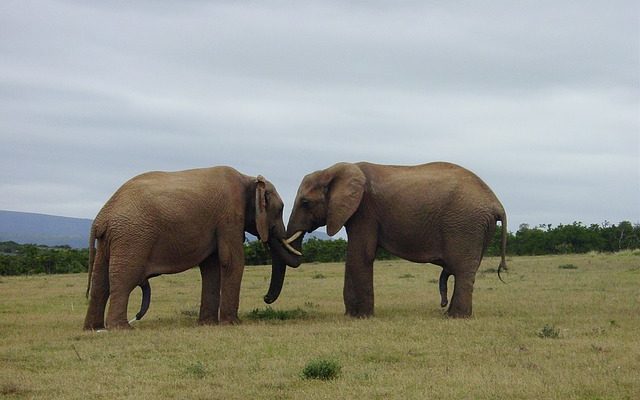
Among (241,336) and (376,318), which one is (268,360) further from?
(376,318)

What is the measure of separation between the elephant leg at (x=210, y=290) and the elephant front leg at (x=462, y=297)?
482 cm

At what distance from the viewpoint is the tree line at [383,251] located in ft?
153

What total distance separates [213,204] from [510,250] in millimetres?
43572

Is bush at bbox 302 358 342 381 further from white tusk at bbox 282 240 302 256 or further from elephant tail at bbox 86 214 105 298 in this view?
white tusk at bbox 282 240 302 256

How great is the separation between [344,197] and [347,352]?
5780 millimetres

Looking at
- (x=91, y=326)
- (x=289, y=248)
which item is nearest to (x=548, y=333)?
(x=289, y=248)

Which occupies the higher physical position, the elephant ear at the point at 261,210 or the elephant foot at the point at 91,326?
the elephant ear at the point at 261,210

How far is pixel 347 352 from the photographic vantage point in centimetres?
1228

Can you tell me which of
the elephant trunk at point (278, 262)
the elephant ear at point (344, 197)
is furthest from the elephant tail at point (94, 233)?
the elephant ear at point (344, 197)

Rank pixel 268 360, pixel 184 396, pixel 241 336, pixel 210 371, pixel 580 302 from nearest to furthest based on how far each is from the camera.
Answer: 1. pixel 184 396
2. pixel 210 371
3. pixel 268 360
4. pixel 241 336
5. pixel 580 302

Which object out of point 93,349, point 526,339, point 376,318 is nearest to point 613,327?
point 526,339

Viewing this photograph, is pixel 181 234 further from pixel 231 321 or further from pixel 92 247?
pixel 231 321

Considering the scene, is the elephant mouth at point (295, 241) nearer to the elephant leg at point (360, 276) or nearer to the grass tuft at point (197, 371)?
the elephant leg at point (360, 276)

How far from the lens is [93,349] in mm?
13062
